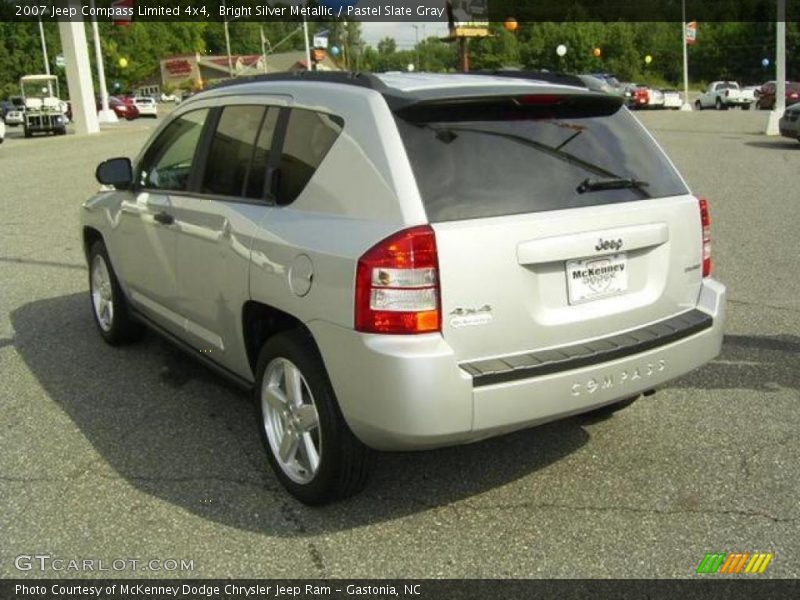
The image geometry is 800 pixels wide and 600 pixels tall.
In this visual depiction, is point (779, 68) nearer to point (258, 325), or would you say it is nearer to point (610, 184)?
point (610, 184)

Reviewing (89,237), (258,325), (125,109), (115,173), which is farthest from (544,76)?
(125,109)

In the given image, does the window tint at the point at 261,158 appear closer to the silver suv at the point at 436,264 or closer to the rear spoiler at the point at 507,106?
the silver suv at the point at 436,264

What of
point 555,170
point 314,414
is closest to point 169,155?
point 314,414

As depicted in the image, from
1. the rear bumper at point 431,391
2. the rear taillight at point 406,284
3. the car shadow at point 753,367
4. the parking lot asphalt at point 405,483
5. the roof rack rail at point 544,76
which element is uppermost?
the roof rack rail at point 544,76

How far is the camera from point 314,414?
3.34 meters

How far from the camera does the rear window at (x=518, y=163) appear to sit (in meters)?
3.08

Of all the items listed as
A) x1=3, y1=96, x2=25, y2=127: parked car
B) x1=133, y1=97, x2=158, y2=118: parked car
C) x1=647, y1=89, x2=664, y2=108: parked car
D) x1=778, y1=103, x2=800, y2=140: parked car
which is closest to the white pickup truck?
x1=647, y1=89, x2=664, y2=108: parked car

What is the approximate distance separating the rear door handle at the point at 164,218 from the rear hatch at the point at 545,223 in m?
1.77

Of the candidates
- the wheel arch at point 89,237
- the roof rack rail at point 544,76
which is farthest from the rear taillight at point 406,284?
the wheel arch at point 89,237

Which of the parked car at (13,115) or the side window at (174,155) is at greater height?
the parked car at (13,115)

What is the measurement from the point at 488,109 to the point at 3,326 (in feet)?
15.5

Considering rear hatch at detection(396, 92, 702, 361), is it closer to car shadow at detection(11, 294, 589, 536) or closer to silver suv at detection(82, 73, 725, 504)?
silver suv at detection(82, 73, 725, 504)

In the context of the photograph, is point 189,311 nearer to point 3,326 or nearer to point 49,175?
point 3,326

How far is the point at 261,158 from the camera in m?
3.79
